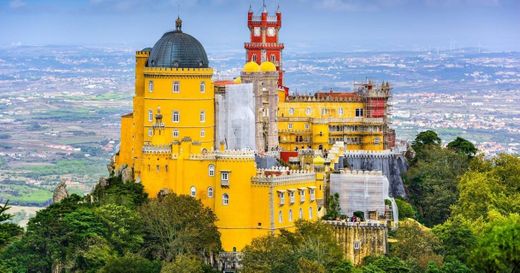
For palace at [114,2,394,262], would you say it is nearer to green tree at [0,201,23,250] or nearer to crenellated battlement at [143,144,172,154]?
crenellated battlement at [143,144,172,154]

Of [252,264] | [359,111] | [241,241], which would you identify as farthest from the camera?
[359,111]

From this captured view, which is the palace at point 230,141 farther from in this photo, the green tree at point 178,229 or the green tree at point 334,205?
the green tree at point 178,229

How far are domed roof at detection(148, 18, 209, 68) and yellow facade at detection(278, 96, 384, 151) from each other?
682 inches

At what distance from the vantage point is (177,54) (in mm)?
101438

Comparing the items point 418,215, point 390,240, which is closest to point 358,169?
point 418,215

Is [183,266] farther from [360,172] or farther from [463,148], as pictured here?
[463,148]

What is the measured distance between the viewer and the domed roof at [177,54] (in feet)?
333

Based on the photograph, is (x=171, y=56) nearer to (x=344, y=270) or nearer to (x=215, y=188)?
(x=215, y=188)

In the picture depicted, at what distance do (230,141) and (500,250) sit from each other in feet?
93.0

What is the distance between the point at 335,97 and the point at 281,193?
30.9 meters

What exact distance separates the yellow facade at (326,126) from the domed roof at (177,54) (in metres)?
17.3

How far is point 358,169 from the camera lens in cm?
11294

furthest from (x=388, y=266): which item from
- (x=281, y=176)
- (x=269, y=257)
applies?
(x=281, y=176)

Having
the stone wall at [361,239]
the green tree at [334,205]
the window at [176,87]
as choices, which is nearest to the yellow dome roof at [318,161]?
the green tree at [334,205]
